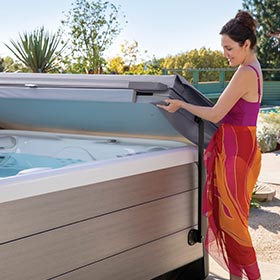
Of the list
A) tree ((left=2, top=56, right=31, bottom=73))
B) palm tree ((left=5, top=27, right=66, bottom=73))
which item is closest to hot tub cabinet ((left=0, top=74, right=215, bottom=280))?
palm tree ((left=5, top=27, right=66, bottom=73))

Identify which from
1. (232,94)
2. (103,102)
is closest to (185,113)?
(232,94)

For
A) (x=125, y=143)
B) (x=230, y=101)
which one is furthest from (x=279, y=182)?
(x=230, y=101)

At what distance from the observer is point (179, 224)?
2824mm

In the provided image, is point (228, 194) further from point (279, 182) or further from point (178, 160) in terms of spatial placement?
point (279, 182)

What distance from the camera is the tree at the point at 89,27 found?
10.6 m

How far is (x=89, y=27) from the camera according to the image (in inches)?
422

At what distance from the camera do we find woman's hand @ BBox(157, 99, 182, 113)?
102 inches

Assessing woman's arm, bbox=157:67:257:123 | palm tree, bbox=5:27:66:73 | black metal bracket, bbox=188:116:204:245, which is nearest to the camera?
woman's arm, bbox=157:67:257:123

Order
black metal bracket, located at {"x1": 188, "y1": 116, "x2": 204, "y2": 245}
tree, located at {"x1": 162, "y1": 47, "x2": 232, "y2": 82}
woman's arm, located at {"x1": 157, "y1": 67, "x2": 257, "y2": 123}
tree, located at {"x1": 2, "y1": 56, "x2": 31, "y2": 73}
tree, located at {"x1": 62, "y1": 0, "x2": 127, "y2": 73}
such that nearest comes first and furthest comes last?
1. woman's arm, located at {"x1": 157, "y1": 67, "x2": 257, "y2": 123}
2. black metal bracket, located at {"x1": 188, "y1": 116, "x2": 204, "y2": 245}
3. tree, located at {"x1": 2, "y1": 56, "x2": 31, "y2": 73}
4. tree, located at {"x1": 62, "y1": 0, "x2": 127, "y2": 73}
5. tree, located at {"x1": 162, "y1": 47, "x2": 232, "y2": 82}

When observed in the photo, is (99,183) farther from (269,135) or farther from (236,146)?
(269,135)

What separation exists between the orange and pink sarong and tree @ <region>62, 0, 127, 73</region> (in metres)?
8.02

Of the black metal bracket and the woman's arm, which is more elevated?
the woman's arm

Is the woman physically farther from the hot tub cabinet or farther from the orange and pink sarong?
the hot tub cabinet

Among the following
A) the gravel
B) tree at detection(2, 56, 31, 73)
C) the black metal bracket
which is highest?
tree at detection(2, 56, 31, 73)
